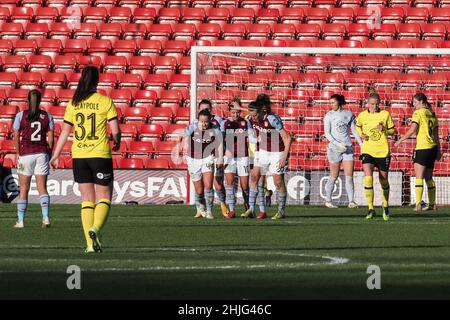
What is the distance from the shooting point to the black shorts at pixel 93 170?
1305 centimetres

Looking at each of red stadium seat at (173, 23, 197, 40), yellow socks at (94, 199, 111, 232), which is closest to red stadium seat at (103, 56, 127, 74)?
red stadium seat at (173, 23, 197, 40)

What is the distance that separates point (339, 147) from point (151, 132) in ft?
18.7

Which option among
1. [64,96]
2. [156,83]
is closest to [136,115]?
[156,83]

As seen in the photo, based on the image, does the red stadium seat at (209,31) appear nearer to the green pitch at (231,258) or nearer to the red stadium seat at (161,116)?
the red stadium seat at (161,116)

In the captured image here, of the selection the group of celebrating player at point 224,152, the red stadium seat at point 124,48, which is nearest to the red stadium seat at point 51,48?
the red stadium seat at point 124,48

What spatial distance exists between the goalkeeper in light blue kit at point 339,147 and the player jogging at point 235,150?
3476mm

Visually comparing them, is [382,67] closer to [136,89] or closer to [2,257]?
[136,89]

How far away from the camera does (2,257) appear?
40.5ft

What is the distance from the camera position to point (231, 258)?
1230 cm

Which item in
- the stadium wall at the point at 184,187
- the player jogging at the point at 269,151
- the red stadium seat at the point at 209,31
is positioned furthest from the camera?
the red stadium seat at the point at 209,31

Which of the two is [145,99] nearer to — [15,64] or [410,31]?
[15,64]

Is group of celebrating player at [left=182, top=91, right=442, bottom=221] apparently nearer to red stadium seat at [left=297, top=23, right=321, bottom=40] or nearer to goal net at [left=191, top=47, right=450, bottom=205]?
goal net at [left=191, top=47, right=450, bottom=205]

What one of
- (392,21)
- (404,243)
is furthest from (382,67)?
(404,243)

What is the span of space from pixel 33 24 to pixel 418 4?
10166 millimetres
